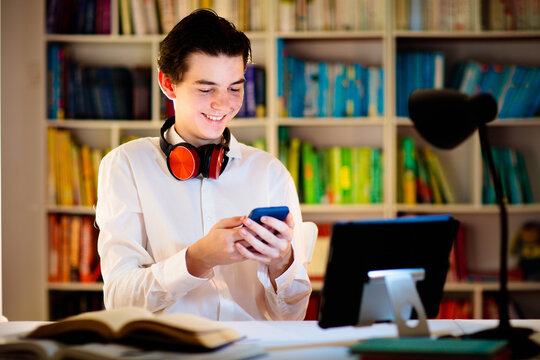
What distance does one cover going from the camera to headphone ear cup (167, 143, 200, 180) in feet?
5.84

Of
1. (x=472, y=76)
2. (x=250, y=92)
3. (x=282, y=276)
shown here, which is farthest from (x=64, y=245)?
(x=472, y=76)

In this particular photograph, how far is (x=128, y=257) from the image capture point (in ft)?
5.70

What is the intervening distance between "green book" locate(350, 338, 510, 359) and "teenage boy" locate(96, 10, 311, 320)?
0.56 meters

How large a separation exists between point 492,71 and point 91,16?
Result: 2.09 m

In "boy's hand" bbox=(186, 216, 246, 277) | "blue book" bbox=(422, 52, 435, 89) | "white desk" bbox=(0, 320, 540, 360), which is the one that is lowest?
"white desk" bbox=(0, 320, 540, 360)

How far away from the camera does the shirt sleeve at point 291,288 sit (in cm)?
173

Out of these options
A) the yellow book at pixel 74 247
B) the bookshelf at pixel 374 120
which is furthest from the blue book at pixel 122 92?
the yellow book at pixel 74 247

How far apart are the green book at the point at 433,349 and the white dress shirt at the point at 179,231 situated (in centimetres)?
57

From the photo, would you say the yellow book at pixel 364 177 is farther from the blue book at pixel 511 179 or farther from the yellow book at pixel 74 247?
the yellow book at pixel 74 247

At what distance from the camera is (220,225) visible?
157 centimetres

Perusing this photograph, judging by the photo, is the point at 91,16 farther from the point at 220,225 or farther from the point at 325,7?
the point at 220,225

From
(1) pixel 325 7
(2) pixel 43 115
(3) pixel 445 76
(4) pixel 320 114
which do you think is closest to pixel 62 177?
(2) pixel 43 115

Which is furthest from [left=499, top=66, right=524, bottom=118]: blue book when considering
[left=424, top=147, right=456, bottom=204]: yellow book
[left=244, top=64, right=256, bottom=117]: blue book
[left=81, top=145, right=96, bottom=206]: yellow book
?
[left=81, top=145, right=96, bottom=206]: yellow book

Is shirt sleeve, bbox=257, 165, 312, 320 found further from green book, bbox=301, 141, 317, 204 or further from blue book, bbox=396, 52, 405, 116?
blue book, bbox=396, 52, 405, 116
